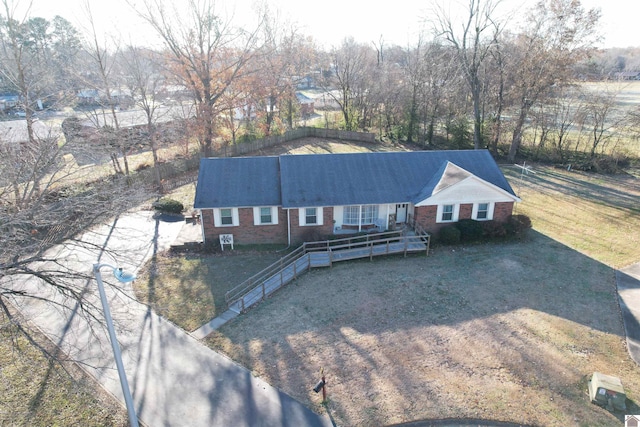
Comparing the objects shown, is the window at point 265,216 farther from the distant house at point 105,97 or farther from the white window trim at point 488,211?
the distant house at point 105,97

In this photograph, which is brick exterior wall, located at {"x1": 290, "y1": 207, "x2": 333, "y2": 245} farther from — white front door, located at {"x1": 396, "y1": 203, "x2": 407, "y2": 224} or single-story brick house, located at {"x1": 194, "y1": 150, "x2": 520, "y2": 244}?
white front door, located at {"x1": 396, "y1": 203, "x2": 407, "y2": 224}

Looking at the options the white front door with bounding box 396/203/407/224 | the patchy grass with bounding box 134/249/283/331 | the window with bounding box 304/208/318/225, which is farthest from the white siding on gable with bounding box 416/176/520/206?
the patchy grass with bounding box 134/249/283/331

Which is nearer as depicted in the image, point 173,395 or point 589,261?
point 173,395

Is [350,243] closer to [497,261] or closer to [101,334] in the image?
[497,261]

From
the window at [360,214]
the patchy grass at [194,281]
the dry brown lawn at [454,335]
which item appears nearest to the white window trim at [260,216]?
the patchy grass at [194,281]

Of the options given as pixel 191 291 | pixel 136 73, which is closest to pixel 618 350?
pixel 191 291

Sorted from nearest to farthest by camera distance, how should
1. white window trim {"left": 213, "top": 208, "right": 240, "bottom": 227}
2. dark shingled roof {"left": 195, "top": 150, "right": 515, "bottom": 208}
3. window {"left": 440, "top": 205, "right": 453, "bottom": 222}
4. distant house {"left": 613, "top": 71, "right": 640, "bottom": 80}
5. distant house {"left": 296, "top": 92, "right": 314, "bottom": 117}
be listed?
white window trim {"left": 213, "top": 208, "right": 240, "bottom": 227} < dark shingled roof {"left": 195, "top": 150, "right": 515, "bottom": 208} < window {"left": 440, "top": 205, "right": 453, "bottom": 222} < distant house {"left": 613, "top": 71, "right": 640, "bottom": 80} < distant house {"left": 296, "top": 92, "right": 314, "bottom": 117}

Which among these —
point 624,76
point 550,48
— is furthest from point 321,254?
point 624,76
